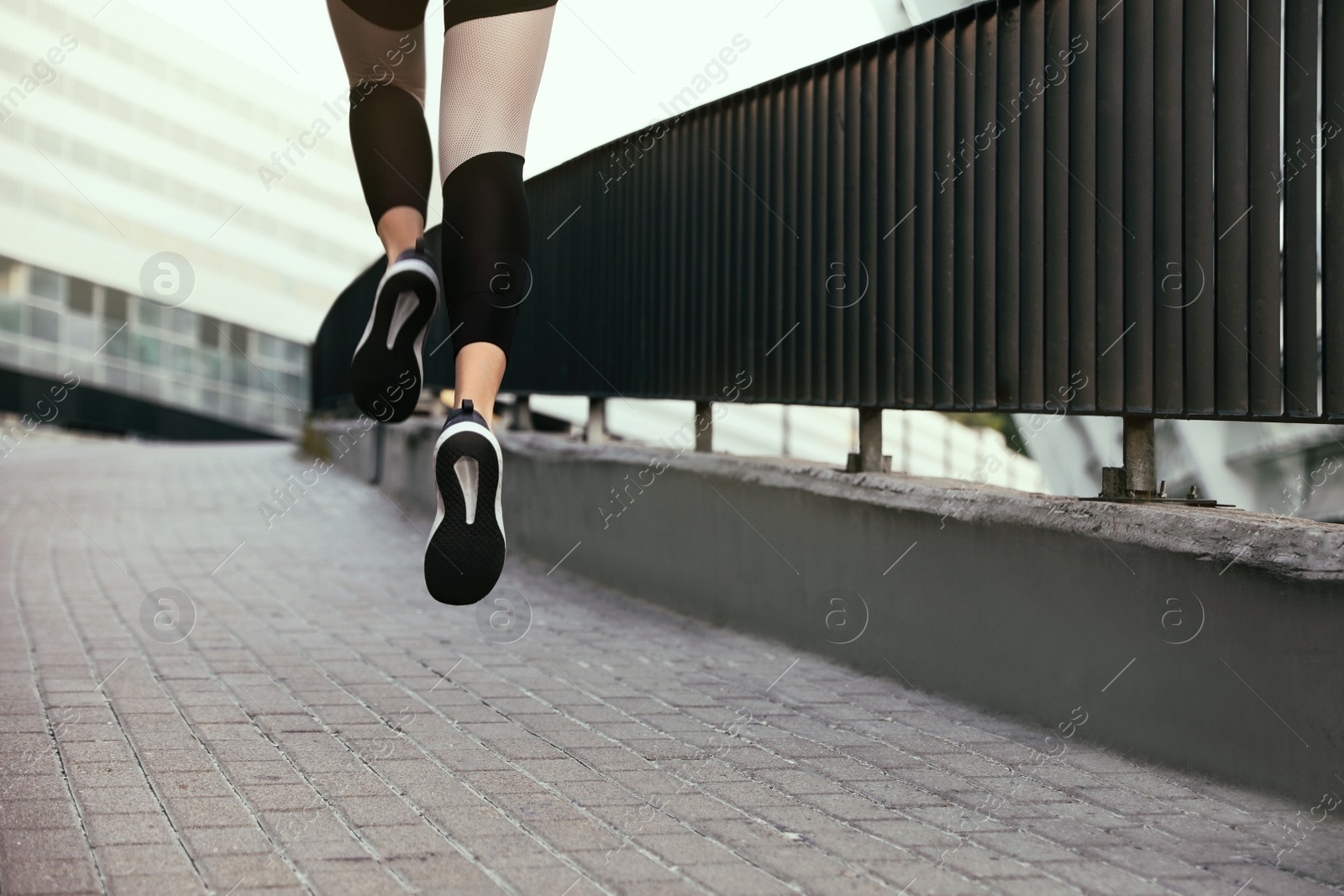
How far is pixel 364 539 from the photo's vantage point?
8.99m

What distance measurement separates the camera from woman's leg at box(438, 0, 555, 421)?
2578 mm

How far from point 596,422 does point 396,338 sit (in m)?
4.55

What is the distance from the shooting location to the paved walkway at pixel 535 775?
258 cm

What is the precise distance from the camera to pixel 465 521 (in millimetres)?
A: 2494

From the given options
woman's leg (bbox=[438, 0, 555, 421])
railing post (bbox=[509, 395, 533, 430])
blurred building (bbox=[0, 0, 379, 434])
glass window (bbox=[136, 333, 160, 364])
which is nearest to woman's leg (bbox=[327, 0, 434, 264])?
woman's leg (bbox=[438, 0, 555, 421])

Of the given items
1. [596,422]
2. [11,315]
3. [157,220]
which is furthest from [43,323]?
[596,422]

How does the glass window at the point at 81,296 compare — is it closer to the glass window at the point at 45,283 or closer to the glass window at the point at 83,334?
the glass window at the point at 45,283

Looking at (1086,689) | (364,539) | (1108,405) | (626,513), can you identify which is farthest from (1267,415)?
(364,539)

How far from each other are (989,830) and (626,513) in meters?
3.94

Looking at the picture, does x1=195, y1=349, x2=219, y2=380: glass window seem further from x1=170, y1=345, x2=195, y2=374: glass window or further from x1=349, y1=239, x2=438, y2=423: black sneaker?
x1=349, y1=239, x2=438, y2=423: black sneaker

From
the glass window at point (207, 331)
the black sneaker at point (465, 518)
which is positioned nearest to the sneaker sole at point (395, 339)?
the black sneaker at point (465, 518)

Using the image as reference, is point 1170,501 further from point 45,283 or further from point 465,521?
point 45,283

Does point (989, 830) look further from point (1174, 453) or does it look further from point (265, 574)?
point (1174, 453)

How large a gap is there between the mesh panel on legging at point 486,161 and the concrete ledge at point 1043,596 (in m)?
1.89
